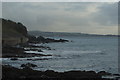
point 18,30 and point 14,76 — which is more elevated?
point 18,30

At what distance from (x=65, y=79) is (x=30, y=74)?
3097 millimetres

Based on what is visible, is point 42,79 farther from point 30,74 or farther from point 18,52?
point 18,52

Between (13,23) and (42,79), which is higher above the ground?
(13,23)

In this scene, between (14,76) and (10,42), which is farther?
(10,42)

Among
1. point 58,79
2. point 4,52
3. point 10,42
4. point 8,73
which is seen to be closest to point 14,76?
point 8,73

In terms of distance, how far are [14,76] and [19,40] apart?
57.1 meters

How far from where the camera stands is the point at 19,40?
74.8m

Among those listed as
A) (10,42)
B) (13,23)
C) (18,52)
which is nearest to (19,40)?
(10,42)

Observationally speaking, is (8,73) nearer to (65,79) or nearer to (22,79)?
(22,79)

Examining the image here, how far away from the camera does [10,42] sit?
64375mm

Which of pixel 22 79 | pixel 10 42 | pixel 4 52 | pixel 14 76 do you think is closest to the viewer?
pixel 22 79

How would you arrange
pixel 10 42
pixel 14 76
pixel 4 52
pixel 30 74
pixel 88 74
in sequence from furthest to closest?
pixel 10 42, pixel 4 52, pixel 88 74, pixel 30 74, pixel 14 76

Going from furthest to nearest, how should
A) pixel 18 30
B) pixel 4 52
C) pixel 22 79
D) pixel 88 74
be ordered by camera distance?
pixel 18 30
pixel 4 52
pixel 88 74
pixel 22 79

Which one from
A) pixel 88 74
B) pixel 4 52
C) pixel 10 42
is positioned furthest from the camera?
→ pixel 10 42
